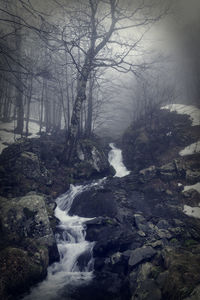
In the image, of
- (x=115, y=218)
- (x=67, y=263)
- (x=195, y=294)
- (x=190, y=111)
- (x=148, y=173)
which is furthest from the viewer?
(x=190, y=111)

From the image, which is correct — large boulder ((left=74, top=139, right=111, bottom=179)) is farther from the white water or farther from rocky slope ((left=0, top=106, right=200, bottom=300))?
the white water

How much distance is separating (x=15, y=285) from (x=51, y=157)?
24.2ft

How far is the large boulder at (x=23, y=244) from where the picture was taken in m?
5.19

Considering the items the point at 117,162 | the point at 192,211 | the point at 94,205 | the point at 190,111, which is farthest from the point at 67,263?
the point at 190,111

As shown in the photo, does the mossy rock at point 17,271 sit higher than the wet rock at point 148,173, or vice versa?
the wet rock at point 148,173

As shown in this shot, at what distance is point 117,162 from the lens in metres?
15.8

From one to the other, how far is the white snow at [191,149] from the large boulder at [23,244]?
10104 mm

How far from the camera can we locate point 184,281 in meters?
4.52

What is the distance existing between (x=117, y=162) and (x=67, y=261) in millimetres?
9849

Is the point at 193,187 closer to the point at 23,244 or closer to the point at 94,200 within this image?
the point at 94,200

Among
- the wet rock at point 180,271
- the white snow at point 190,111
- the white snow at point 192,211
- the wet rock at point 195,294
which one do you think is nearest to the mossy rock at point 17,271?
the wet rock at point 180,271

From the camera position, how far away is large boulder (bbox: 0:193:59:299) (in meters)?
5.19

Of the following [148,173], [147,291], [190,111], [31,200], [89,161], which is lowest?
[147,291]

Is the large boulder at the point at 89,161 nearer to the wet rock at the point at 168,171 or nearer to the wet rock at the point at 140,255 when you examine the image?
the wet rock at the point at 168,171
